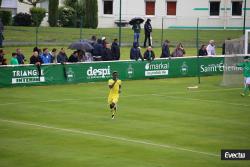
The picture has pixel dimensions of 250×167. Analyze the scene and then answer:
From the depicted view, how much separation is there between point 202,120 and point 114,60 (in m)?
14.5

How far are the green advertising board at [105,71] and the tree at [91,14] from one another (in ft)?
70.7

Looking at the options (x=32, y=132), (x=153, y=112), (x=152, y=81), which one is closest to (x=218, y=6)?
(x=152, y=81)

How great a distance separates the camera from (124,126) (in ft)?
95.3

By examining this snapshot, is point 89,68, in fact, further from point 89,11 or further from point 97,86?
point 89,11

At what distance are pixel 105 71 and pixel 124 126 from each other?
14658mm

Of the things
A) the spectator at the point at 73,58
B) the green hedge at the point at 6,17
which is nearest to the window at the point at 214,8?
the green hedge at the point at 6,17

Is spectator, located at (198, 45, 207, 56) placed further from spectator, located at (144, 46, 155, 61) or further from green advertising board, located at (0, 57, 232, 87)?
spectator, located at (144, 46, 155, 61)

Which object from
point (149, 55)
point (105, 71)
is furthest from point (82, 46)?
point (149, 55)

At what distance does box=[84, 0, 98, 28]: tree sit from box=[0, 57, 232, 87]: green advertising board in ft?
70.7

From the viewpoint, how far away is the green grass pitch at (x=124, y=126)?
23.3 meters

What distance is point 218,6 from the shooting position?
77.4m

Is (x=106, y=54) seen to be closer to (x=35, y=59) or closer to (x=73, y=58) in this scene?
(x=73, y=58)

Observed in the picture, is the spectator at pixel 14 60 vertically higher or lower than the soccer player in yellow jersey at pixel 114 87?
higher

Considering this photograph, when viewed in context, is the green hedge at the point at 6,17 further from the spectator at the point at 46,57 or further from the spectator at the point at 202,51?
the spectator at the point at 46,57
